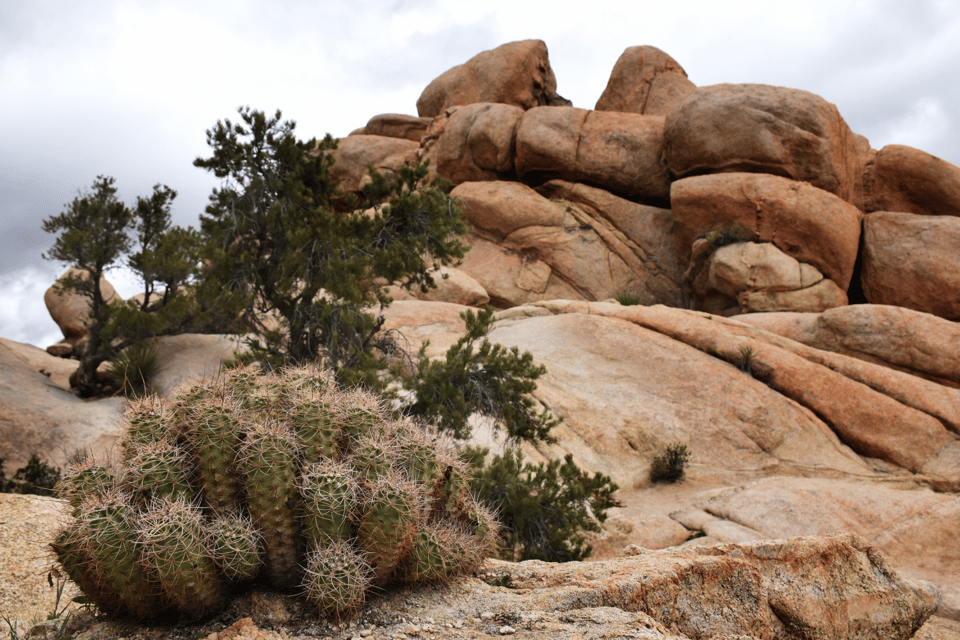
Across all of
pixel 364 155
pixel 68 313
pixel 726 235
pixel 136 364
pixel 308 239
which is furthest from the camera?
pixel 364 155

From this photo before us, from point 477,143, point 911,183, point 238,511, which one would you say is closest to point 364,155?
point 477,143

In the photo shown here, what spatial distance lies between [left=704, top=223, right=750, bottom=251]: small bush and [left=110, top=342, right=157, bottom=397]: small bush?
18018mm

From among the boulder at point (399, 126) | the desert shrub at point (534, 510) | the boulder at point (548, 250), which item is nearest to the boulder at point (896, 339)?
the boulder at point (548, 250)

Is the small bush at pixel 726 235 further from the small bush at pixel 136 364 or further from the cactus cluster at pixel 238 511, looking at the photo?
the cactus cluster at pixel 238 511

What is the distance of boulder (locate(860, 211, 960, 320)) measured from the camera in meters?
19.7

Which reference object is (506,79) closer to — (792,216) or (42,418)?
(792,216)

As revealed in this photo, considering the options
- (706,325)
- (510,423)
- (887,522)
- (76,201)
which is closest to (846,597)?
(510,423)

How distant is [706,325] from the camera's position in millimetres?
14367

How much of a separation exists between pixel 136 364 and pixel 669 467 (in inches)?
463

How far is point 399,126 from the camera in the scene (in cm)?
3156

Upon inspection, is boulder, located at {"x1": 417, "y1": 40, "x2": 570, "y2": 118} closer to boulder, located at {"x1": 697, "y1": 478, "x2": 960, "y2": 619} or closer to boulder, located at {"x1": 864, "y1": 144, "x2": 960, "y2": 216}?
boulder, located at {"x1": 864, "y1": 144, "x2": 960, "y2": 216}

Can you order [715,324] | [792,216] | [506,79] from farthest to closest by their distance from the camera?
[506,79] → [792,216] → [715,324]

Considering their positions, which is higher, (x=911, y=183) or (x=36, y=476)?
(x=911, y=183)

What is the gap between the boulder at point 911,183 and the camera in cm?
2141
